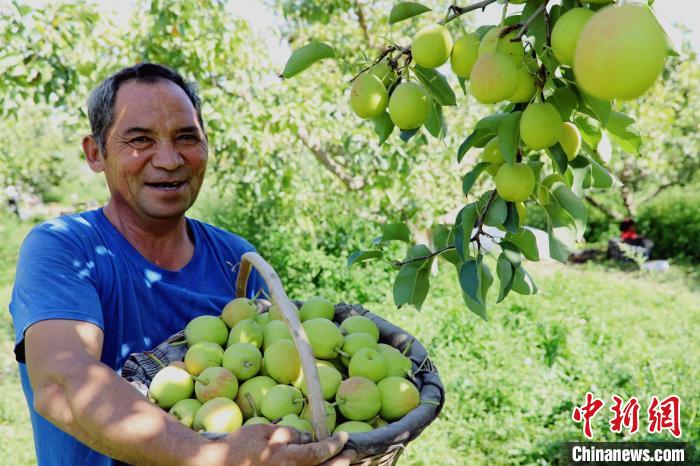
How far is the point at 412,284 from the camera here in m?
1.25

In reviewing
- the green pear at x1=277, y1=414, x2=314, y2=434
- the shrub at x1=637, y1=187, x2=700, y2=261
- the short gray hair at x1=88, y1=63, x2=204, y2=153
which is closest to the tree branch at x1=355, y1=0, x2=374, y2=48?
the short gray hair at x1=88, y1=63, x2=204, y2=153

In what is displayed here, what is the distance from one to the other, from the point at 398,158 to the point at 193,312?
3490 millimetres

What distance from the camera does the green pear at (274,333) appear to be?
1420mm

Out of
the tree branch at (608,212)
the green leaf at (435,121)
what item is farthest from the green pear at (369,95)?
the tree branch at (608,212)

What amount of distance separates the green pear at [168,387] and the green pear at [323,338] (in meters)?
0.28

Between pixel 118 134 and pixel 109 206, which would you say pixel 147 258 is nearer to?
pixel 109 206

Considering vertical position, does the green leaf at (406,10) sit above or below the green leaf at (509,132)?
above

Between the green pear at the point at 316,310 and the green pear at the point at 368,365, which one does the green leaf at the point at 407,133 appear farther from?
the green pear at the point at 316,310

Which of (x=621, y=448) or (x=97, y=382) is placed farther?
(x=621, y=448)

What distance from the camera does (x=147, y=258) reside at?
1.57m

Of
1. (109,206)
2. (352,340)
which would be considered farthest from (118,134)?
(352,340)

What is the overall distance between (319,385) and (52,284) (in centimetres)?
56

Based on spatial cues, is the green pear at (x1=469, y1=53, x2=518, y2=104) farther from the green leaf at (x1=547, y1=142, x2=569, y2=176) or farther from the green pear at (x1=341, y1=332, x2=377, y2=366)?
the green pear at (x1=341, y1=332, x2=377, y2=366)

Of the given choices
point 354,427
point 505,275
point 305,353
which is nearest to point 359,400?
point 354,427
